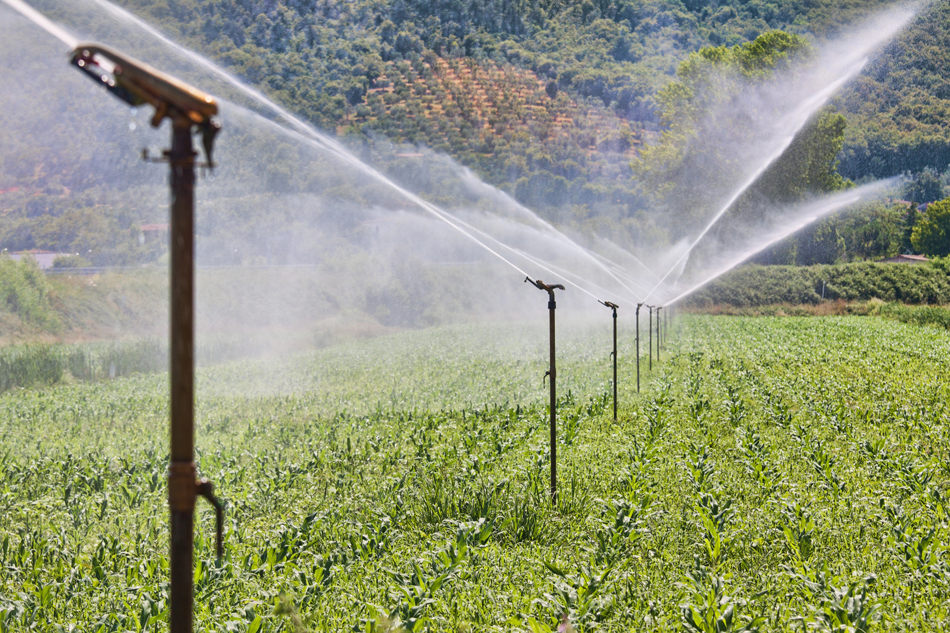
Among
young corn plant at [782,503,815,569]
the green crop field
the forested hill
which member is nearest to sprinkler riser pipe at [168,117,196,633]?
the green crop field

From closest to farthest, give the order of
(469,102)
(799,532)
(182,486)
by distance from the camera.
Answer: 1. (182,486)
2. (799,532)
3. (469,102)

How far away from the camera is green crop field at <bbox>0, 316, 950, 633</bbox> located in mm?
4328

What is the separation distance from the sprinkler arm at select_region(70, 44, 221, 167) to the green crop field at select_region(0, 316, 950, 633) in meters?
1.62

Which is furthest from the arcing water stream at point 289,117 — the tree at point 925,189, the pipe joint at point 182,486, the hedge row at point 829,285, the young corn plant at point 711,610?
the tree at point 925,189

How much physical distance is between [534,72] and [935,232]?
224 feet

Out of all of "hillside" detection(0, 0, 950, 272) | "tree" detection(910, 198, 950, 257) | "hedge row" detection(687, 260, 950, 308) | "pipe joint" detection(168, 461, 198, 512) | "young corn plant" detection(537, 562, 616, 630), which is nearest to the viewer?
"pipe joint" detection(168, 461, 198, 512)

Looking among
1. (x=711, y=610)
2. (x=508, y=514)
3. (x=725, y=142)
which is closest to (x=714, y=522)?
(x=508, y=514)

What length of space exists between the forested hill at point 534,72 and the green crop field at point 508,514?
39.1 metres

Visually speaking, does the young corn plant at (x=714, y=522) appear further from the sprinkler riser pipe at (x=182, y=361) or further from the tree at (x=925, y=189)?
the tree at (x=925, y=189)

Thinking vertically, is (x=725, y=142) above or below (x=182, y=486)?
above

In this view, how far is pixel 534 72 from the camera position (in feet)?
386

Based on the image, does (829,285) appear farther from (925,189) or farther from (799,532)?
(925,189)

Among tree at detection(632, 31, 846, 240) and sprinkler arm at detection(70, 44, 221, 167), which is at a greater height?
tree at detection(632, 31, 846, 240)

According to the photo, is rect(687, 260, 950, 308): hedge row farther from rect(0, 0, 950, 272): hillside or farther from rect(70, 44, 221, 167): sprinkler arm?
rect(70, 44, 221, 167): sprinkler arm
